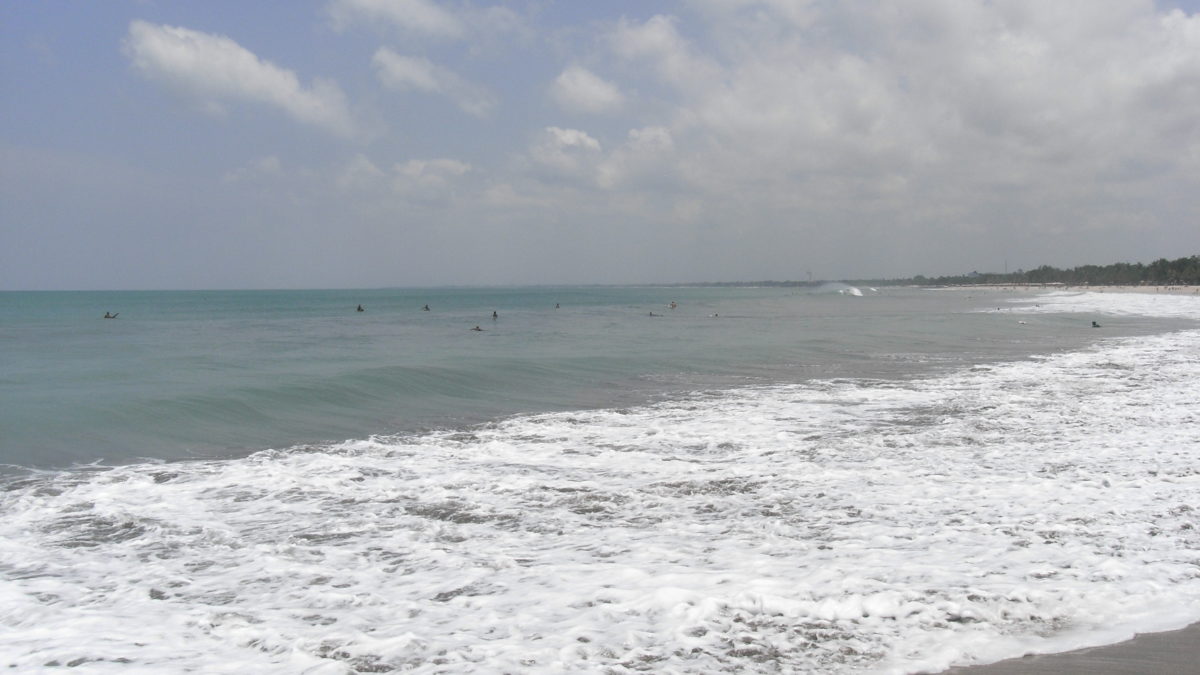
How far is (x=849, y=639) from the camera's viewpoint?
4.89 metres

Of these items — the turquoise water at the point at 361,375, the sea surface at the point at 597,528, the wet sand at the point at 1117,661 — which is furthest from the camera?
the turquoise water at the point at 361,375

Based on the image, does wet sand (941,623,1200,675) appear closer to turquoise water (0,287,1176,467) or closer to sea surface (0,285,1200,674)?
sea surface (0,285,1200,674)

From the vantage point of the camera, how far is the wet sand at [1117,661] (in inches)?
174

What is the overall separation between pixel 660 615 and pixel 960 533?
343 centimetres

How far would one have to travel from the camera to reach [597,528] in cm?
754

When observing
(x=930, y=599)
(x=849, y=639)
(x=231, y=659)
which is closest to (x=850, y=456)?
(x=930, y=599)

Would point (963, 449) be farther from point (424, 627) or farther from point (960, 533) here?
point (424, 627)

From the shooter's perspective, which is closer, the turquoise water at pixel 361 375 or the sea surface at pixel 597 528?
the sea surface at pixel 597 528

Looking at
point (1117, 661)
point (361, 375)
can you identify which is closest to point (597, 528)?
point (1117, 661)

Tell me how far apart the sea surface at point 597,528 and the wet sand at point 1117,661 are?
0.43ft

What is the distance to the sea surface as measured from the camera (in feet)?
16.5

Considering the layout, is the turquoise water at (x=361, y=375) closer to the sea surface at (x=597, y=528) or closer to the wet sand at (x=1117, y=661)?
the sea surface at (x=597, y=528)

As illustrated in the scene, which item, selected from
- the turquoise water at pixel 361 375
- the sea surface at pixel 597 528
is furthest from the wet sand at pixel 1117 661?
the turquoise water at pixel 361 375

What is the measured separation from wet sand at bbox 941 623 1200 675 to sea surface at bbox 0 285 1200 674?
5.1 inches
